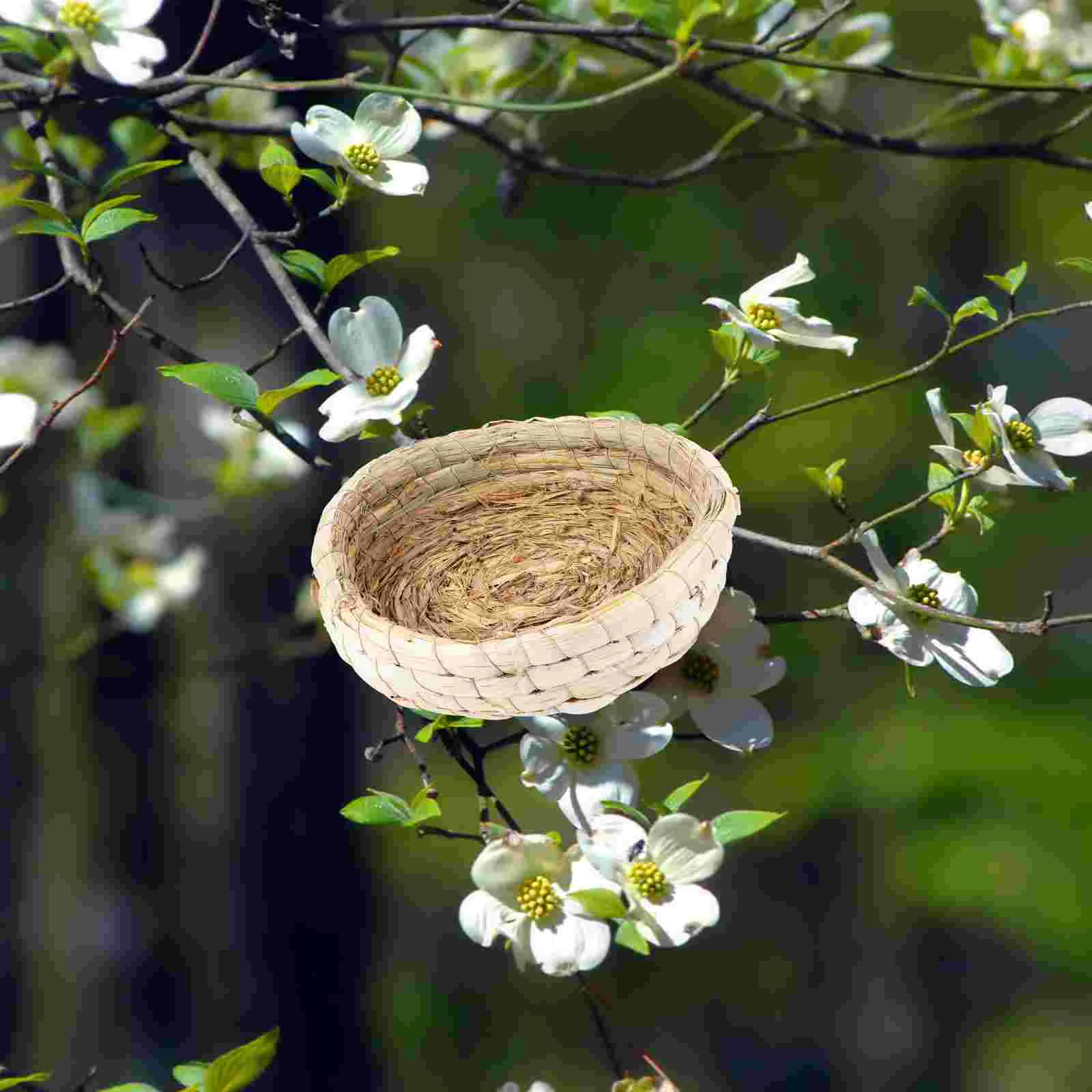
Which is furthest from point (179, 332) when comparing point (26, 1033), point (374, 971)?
point (374, 971)

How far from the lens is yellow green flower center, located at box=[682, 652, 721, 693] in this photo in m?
0.69

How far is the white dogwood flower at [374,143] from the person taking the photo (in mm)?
680

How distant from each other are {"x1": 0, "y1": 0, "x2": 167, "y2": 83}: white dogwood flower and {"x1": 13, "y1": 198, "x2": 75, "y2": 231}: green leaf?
9 centimetres

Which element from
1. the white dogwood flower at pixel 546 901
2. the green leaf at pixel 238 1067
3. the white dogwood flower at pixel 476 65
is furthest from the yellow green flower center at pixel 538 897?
the white dogwood flower at pixel 476 65

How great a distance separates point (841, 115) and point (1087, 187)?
2.25ft

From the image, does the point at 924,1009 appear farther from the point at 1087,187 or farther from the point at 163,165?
the point at 163,165

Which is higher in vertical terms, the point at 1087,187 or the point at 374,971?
the point at 1087,187

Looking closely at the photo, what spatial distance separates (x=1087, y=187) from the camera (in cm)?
318

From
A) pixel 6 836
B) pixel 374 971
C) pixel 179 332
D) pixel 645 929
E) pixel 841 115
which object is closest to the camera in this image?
pixel 645 929

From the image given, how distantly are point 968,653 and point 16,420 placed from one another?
509 millimetres

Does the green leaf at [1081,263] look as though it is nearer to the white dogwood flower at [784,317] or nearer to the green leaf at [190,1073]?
the white dogwood flower at [784,317]

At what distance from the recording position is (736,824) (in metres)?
0.60

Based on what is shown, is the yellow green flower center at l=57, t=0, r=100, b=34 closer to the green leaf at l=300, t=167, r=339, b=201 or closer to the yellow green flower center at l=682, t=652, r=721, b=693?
the green leaf at l=300, t=167, r=339, b=201

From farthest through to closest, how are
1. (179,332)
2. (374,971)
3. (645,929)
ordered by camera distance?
(374,971)
(179,332)
(645,929)
